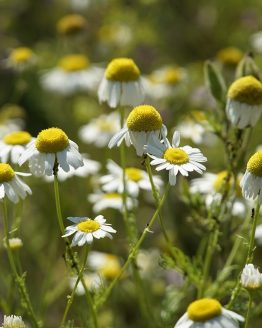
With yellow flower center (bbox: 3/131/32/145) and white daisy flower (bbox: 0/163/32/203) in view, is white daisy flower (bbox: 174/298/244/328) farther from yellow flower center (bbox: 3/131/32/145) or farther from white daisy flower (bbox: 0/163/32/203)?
yellow flower center (bbox: 3/131/32/145)

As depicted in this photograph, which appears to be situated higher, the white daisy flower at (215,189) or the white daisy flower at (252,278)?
the white daisy flower at (252,278)

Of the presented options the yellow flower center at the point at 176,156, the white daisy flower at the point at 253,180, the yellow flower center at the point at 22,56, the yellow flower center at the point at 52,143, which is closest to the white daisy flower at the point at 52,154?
the yellow flower center at the point at 52,143

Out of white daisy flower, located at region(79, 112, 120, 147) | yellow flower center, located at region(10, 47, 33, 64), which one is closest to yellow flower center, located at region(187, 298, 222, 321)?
white daisy flower, located at region(79, 112, 120, 147)

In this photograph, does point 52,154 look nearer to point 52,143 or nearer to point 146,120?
point 52,143

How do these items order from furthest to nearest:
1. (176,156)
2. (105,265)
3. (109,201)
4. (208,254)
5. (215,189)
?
(105,265) < (109,201) < (215,189) < (208,254) < (176,156)

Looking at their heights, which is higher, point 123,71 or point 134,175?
point 123,71

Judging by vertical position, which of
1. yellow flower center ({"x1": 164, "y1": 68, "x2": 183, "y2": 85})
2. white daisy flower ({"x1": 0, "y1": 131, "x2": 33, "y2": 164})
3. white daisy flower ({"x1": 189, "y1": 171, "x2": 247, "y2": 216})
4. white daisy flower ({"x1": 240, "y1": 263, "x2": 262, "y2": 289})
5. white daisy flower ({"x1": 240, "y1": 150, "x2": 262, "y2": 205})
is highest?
white daisy flower ({"x1": 240, "y1": 150, "x2": 262, "y2": 205})

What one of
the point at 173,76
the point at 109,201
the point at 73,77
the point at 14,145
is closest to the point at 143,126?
the point at 14,145

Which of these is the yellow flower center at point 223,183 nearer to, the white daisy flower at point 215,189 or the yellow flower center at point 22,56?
the white daisy flower at point 215,189
